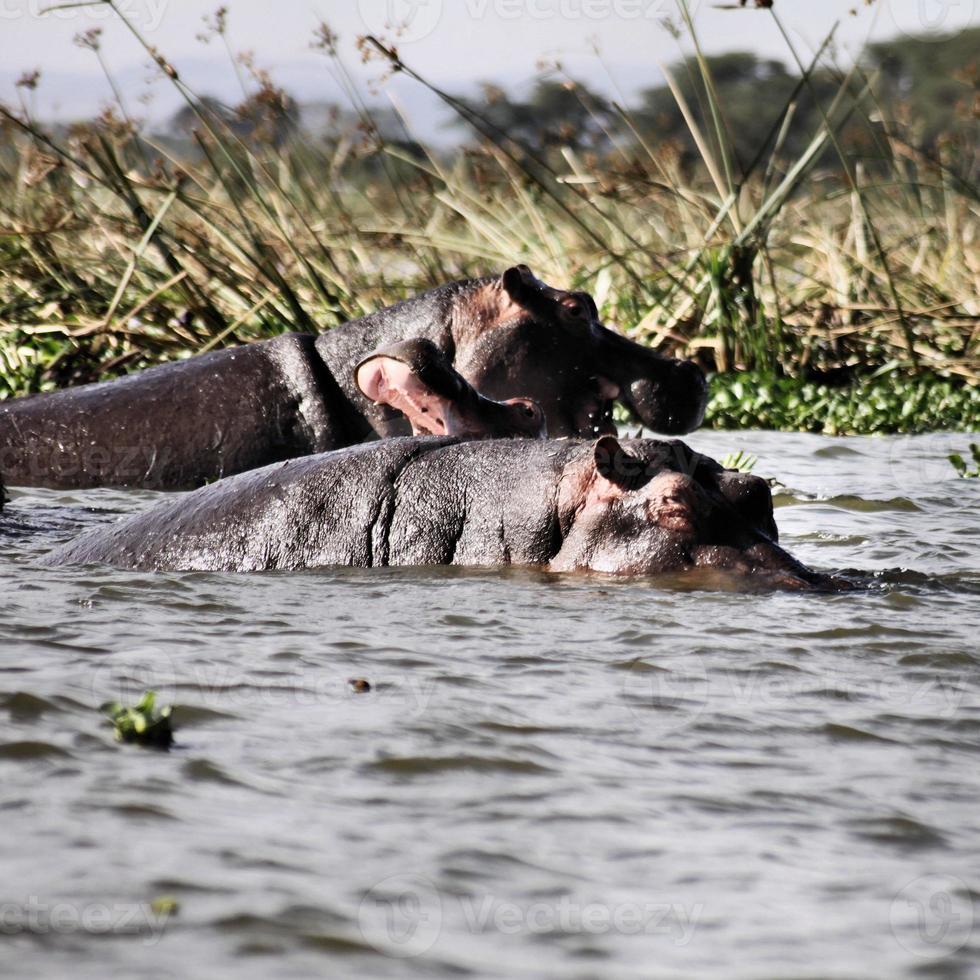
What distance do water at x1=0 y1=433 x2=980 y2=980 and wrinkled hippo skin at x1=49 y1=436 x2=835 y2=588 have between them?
0.09m

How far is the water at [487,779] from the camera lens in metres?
2.08

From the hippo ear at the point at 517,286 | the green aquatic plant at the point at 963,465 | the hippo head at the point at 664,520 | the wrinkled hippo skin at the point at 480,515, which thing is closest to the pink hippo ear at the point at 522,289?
the hippo ear at the point at 517,286

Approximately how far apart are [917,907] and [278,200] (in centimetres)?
690

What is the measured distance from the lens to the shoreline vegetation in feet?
26.2

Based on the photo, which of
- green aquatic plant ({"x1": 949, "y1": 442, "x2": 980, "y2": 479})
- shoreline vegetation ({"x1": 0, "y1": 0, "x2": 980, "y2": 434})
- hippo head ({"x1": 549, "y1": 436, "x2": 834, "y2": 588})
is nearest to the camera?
hippo head ({"x1": 549, "y1": 436, "x2": 834, "y2": 588})

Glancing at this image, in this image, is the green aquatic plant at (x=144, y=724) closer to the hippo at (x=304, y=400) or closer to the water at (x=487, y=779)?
the water at (x=487, y=779)

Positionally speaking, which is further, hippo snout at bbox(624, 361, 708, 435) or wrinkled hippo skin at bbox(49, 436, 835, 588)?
hippo snout at bbox(624, 361, 708, 435)

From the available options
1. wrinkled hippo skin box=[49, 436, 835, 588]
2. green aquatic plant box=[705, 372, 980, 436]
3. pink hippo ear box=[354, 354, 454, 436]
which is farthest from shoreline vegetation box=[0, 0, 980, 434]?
wrinkled hippo skin box=[49, 436, 835, 588]

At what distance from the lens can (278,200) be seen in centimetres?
862

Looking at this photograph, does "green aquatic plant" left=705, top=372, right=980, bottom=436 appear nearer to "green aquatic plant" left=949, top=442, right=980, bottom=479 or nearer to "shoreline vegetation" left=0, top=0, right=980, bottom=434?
"shoreline vegetation" left=0, top=0, right=980, bottom=434

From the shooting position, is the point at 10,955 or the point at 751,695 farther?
the point at 751,695

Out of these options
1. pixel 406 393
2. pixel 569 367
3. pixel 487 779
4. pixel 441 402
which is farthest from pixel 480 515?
pixel 569 367

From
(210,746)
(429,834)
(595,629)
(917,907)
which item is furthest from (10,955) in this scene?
(595,629)

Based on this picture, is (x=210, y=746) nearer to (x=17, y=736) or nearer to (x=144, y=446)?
(x=17, y=736)
